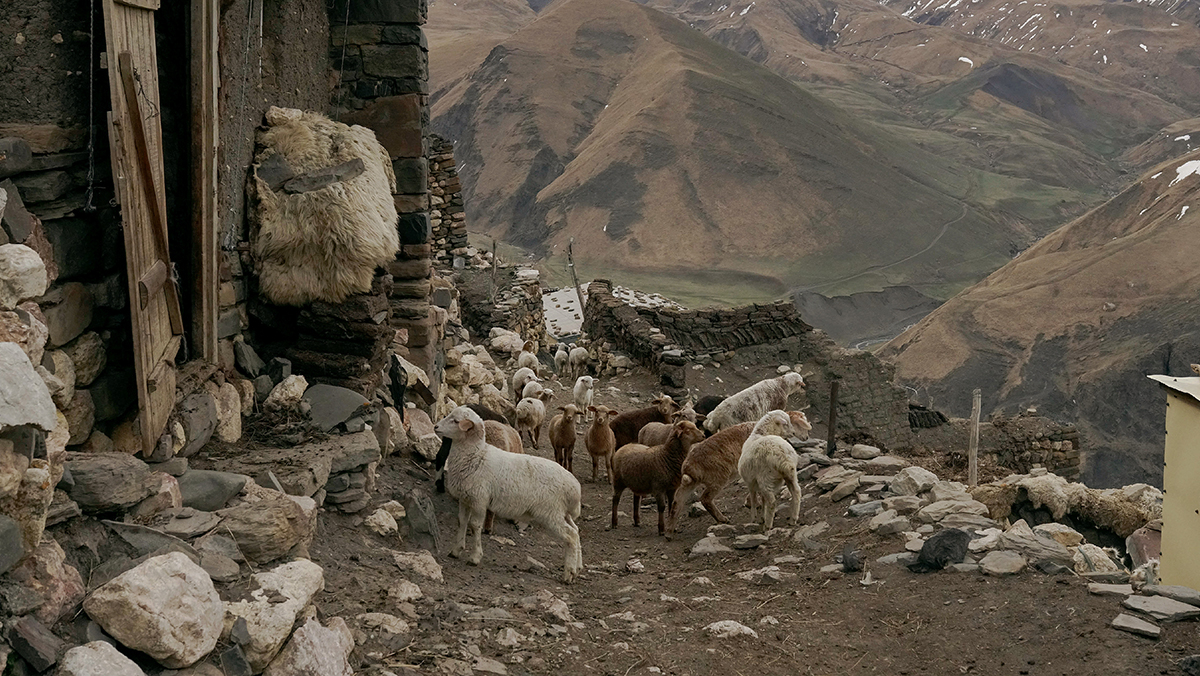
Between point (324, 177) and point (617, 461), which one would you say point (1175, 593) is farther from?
point (324, 177)

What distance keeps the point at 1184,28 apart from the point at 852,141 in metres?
87.2

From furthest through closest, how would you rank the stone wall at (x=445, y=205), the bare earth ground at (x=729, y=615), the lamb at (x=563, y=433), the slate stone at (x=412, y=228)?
1. the stone wall at (x=445, y=205)
2. the lamb at (x=563, y=433)
3. the slate stone at (x=412, y=228)
4. the bare earth ground at (x=729, y=615)

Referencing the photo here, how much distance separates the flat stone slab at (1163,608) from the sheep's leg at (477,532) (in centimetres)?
398

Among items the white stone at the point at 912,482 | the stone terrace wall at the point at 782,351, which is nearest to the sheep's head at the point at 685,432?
the white stone at the point at 912,482

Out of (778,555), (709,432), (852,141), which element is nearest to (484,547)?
(778,555)

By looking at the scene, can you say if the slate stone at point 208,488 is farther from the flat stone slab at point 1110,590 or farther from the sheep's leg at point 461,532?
the flat stone slab at point 1110,590

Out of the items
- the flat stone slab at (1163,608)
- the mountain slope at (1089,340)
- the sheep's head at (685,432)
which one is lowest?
the mountain slope at (1089,340)

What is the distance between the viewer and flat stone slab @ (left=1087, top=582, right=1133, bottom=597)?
20.3 ft

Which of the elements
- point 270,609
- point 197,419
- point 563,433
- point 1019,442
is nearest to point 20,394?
point 270,609

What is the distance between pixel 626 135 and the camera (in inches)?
2859

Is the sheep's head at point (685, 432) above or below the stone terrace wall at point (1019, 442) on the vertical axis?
above

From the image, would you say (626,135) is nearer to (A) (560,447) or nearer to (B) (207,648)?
(A) (560,447)

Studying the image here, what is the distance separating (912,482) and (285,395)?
17.5 ft

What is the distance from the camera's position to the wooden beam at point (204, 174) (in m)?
6.10
